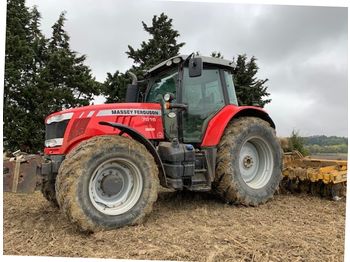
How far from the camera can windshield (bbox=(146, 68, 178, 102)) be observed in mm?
5992

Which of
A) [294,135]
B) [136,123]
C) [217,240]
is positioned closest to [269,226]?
[217,240]

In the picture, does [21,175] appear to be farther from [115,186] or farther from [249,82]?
[249,82]

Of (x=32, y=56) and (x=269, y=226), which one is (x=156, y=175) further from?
(x=32, y=56)

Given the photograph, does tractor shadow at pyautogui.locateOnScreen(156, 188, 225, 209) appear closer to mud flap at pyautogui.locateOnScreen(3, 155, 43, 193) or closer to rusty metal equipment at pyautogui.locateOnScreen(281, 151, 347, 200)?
rusty metal equipment at pyautogui.locateOnScreen(281, 151, 347, 200)

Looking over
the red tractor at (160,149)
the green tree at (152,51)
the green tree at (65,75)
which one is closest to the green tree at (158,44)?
the green tree at (152,51)

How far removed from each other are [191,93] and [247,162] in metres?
Answer: 1.58

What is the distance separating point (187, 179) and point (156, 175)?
766 mm

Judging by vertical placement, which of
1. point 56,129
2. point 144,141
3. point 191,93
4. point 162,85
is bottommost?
point 144,141

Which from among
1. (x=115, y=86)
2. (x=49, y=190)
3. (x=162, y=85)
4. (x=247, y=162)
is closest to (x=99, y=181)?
(x=49, y=190)

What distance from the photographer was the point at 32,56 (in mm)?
15883

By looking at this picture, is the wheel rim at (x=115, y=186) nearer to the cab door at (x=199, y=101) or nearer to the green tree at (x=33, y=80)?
the cab door at (x=199, y=101)

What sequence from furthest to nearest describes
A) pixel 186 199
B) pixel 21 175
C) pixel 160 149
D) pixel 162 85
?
pixel 186 199, pixel 162 85, pixel 160 149, pixel 21 175

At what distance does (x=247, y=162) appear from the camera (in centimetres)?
629

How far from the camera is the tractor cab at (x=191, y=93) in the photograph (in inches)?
224
